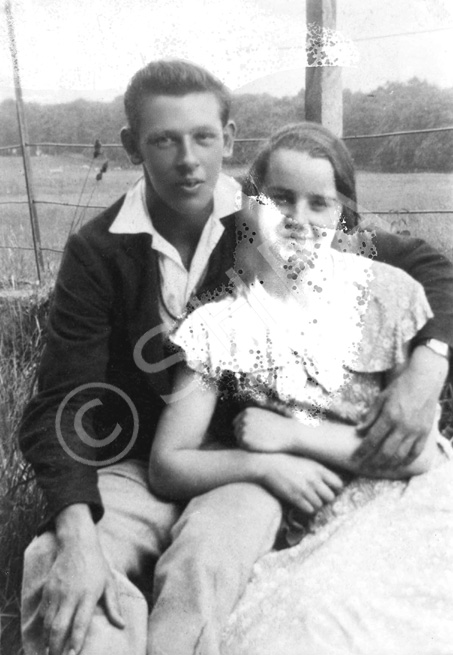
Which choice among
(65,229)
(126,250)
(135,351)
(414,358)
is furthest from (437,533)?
(65,229)

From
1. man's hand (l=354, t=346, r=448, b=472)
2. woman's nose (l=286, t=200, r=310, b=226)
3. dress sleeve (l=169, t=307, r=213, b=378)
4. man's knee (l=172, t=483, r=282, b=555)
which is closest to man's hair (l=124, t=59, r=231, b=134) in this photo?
woman's nose (l=286, t=200, r=310, b=226)

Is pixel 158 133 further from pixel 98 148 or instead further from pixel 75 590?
pixel 75 590

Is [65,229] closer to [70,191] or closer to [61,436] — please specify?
[70,191]

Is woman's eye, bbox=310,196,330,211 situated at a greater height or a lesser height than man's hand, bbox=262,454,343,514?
greater

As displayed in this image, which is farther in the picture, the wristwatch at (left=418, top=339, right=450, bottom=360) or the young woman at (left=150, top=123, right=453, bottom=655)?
the wristwatch at (left=418, top=339, right=450, bottom=360)

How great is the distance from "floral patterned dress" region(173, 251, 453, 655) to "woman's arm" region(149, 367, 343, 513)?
0.06 meters

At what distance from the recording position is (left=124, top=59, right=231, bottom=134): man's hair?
5.14 ft

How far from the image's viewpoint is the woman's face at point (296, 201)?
160cm

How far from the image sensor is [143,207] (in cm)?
165

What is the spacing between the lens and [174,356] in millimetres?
1653

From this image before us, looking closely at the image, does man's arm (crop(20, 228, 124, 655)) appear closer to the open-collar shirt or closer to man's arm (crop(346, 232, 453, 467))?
the open-collar shirt

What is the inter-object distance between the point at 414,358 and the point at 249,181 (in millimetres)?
524

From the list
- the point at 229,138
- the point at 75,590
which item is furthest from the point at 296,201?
the point at 75,590

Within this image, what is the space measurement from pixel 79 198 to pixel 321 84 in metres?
0.58
